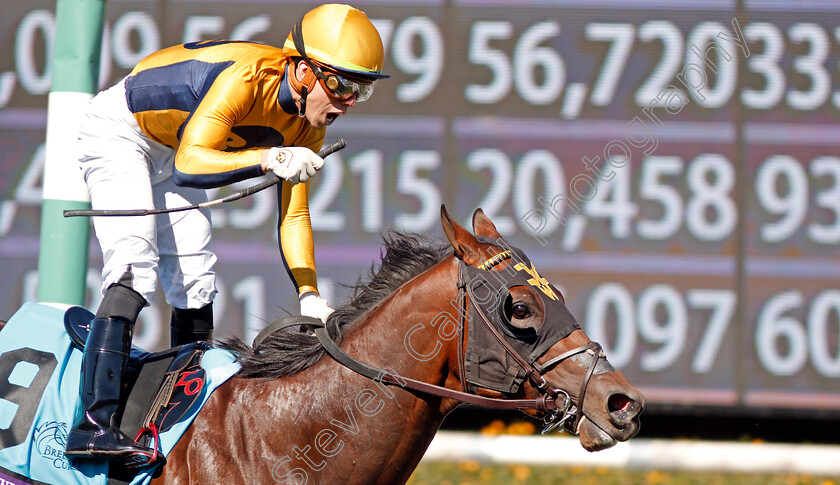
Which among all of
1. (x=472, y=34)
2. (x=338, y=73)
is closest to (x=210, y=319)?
(x=338, y=73)

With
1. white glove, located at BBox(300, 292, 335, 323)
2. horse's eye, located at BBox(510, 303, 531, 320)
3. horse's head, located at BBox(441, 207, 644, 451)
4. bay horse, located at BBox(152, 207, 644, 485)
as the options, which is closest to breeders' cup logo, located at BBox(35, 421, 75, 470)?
bay horse, located at BBox(152, 207, 644, 485)

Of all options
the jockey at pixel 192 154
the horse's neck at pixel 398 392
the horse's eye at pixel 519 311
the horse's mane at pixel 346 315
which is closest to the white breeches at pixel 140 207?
the jockey at pixel 192 154

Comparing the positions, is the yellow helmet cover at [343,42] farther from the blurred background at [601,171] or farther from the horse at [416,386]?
the blurred background at [601,171]

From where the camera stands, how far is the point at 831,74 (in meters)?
4.48

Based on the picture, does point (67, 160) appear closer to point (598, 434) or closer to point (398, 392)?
point (398, 392)

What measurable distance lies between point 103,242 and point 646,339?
2.89 metres

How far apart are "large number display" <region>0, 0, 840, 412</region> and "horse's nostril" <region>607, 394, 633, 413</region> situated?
2.46 meters

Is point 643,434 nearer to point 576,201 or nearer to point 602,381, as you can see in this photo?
point 576,201

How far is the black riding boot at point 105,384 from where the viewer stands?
204 centimetres

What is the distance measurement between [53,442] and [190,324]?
53 cm

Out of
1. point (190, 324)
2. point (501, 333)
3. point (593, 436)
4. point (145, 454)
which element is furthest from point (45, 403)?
point (593, 436)

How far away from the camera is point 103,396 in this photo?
209cm

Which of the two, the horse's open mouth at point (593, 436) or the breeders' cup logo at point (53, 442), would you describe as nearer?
the horse's open mouth at point (593, 436)

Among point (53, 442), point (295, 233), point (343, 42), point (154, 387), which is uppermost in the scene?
point (343, 42)
